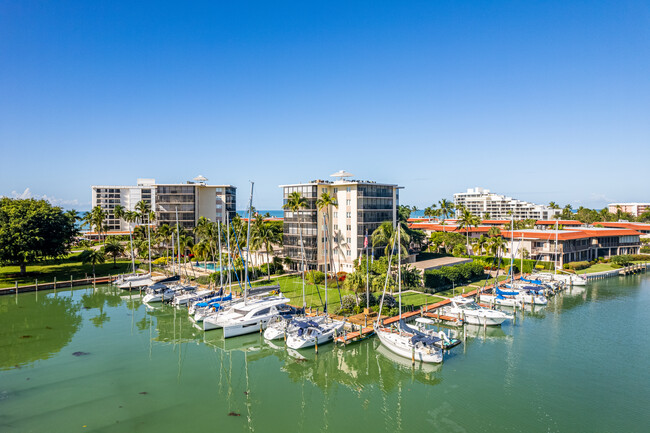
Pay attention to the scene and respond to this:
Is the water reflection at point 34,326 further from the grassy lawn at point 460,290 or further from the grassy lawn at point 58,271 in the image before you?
the grassy lawn at point 460,290

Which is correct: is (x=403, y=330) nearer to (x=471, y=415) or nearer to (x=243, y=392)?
(x=471, y=415)

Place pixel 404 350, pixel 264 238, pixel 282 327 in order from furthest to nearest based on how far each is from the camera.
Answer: pixel 264 238 < pixel 282 327 < pixel 404 350

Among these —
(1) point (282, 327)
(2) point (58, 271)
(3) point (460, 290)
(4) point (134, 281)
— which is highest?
(2) point (58, 271)

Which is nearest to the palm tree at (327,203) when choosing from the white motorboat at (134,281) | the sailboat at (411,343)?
the sailboat at (411,343)

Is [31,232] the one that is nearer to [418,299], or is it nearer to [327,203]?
[327,203]

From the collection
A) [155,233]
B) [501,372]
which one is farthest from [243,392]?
[155,233]

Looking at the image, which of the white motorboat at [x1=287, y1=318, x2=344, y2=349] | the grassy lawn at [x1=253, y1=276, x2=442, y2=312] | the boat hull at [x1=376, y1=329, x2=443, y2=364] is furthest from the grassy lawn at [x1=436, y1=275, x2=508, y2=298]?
the white motorboat at [x1=287, y1=318, x2=344, y2=349]

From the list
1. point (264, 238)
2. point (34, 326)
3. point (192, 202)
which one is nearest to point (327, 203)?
point (264, 238)
